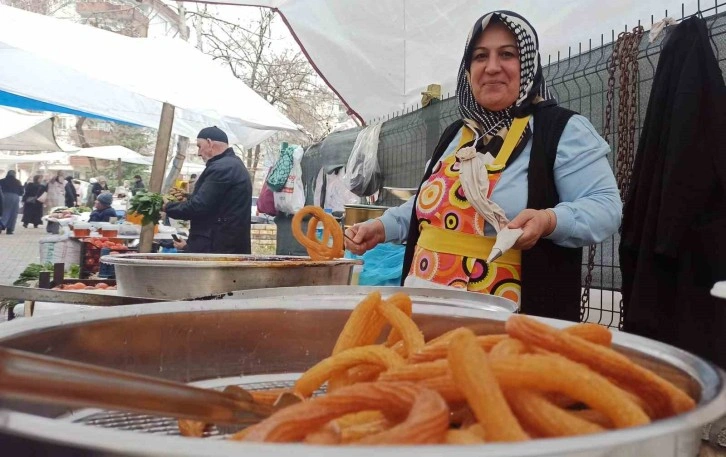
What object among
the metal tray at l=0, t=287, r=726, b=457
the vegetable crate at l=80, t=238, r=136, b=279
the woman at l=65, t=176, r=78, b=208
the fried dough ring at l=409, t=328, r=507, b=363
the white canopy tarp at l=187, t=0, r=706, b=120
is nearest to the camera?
the metal tray at l=0, t=287, r=726, b=457

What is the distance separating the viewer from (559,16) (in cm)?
331

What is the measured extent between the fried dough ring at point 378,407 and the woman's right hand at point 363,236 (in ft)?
4.46

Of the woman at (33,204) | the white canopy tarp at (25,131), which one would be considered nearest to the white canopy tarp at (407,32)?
the white canopy tarp at (25,131)

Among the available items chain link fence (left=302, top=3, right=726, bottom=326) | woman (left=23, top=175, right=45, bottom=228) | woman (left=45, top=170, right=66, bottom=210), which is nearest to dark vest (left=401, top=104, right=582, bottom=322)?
chain link fence (left=302, top=3, right=726, bottom=326)

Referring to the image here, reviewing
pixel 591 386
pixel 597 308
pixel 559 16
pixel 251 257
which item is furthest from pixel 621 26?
pixel 591 386

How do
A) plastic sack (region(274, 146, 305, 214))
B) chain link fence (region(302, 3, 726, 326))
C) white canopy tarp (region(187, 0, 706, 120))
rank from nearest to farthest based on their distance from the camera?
chain link fence (region(302, 3, 726, 326)), white canopy tarp (region(187, 0, 706, 120)), plastic sack (region(274, 146, 305, 214))

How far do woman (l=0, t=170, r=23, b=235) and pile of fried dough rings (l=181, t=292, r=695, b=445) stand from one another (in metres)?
16.9

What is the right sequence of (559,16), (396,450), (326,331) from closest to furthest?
(396,450) < (326,331) < (559,16)

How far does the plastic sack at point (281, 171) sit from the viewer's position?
786 cm

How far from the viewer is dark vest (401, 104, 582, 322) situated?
173 cm

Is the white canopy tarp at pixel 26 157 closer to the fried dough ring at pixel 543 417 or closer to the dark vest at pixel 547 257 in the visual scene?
the dark vest at pixel 547 257

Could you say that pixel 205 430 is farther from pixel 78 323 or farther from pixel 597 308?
pixel 597 308

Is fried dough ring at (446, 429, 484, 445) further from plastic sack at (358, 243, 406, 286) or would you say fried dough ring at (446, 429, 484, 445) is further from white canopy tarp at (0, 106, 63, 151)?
white canopy tarp at (0, 106, 63, 151)

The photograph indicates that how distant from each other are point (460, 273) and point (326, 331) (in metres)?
1.00
